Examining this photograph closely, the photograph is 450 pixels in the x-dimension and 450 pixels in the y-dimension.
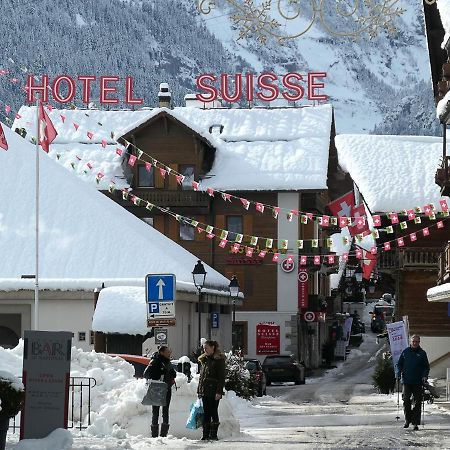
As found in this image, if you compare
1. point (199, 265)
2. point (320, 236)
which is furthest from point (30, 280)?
point (320, 236)

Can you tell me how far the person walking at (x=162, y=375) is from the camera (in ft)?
73.3

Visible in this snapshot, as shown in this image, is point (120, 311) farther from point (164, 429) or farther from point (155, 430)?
point (155, 430)

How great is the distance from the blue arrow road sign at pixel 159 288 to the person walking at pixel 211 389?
138 inches

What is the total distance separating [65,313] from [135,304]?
17.4 ft

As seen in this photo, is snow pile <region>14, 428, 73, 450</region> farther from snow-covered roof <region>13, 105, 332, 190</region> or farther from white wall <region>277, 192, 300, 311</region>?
white wall <region>277, 192, 300, 311</region>

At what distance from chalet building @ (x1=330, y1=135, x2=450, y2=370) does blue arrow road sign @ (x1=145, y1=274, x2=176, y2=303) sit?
22001 millimetres

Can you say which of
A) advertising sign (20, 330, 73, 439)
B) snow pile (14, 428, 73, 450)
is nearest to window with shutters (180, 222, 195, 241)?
advertising sign (20, 330, 73, 439)

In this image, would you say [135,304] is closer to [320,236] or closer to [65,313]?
[65,313]

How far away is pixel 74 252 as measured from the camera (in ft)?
157

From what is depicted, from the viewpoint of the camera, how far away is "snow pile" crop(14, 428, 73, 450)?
55.9 feet

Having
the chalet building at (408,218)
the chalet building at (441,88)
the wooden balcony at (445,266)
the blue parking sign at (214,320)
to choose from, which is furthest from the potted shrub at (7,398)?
the blue parking sign at (214,320)

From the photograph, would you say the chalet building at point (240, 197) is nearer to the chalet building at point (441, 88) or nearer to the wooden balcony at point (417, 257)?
the wooden balcony at point (417, 257)

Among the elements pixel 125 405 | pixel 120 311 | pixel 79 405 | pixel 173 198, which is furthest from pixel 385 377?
pixel 173 198

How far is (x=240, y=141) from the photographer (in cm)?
6725
